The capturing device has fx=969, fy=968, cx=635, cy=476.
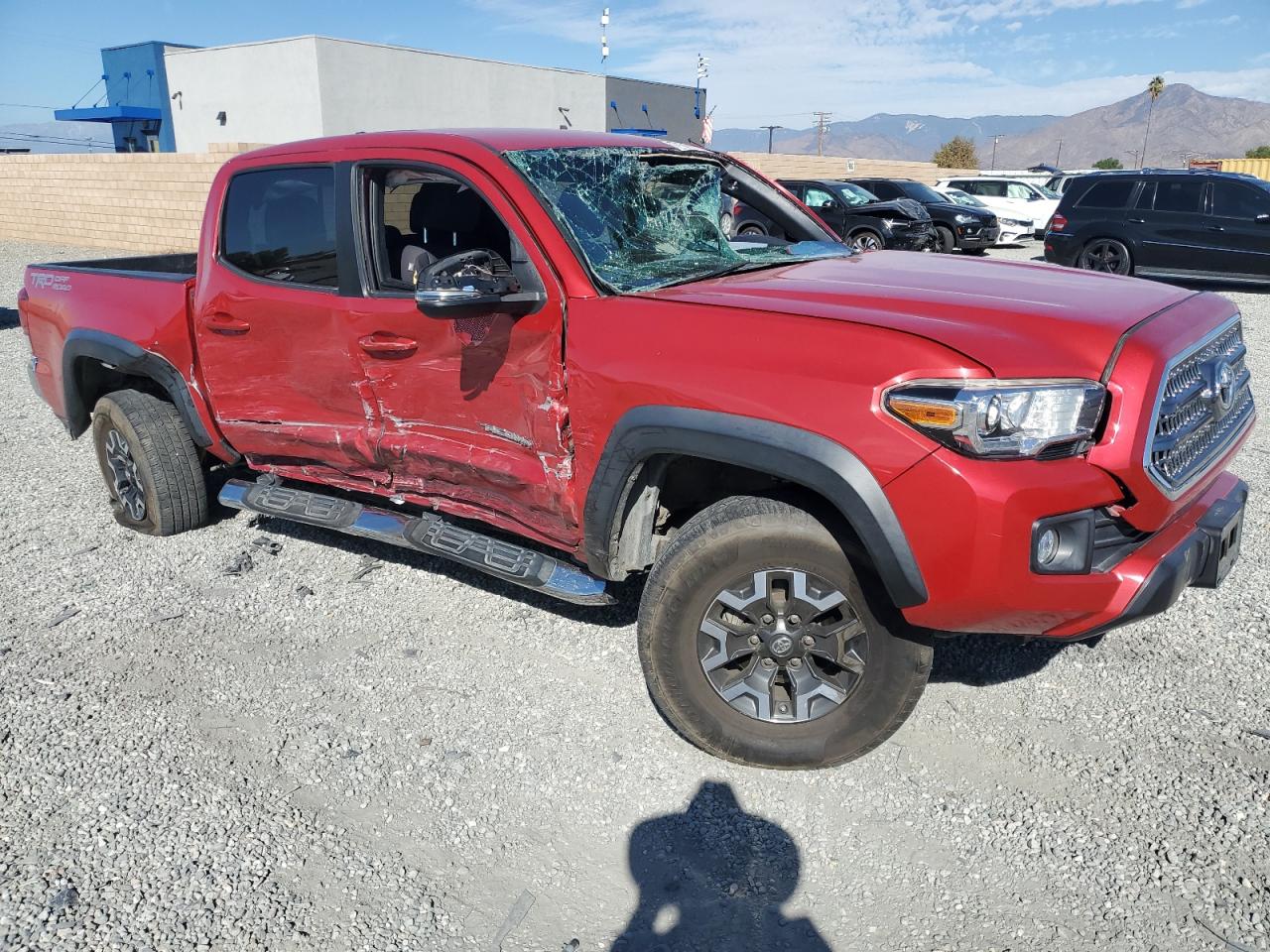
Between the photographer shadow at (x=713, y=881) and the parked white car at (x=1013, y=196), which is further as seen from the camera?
the parked white car at (x=1013, y=196)

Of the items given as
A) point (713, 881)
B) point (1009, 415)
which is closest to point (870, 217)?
point (1009, 415)

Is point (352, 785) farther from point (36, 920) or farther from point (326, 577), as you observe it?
point (326, 577)

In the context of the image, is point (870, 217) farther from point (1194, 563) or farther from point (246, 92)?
point (246, 92)

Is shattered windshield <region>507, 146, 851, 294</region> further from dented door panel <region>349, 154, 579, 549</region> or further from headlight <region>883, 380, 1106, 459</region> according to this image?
headlight <region>883, 380, 1106, 459</region>

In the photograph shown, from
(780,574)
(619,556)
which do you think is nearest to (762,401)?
(780,574)

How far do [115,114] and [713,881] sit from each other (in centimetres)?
4507

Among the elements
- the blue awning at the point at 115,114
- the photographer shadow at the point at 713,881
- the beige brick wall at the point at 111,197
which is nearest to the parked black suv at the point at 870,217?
the beige brick wall at the point at 111,197

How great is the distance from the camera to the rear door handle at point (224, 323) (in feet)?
13.8

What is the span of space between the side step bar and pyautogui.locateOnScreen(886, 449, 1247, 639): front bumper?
4.04 ft

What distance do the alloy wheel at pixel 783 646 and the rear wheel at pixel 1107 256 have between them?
494 inches

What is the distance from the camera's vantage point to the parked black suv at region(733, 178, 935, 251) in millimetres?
17031

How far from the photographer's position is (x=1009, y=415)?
8.00 ft

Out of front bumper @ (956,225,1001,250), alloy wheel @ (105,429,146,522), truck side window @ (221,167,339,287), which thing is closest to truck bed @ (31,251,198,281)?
alloy wheel @ (105,429,146,522)

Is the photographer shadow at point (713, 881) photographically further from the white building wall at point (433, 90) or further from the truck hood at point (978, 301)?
the white building wall at point (433, 90)
